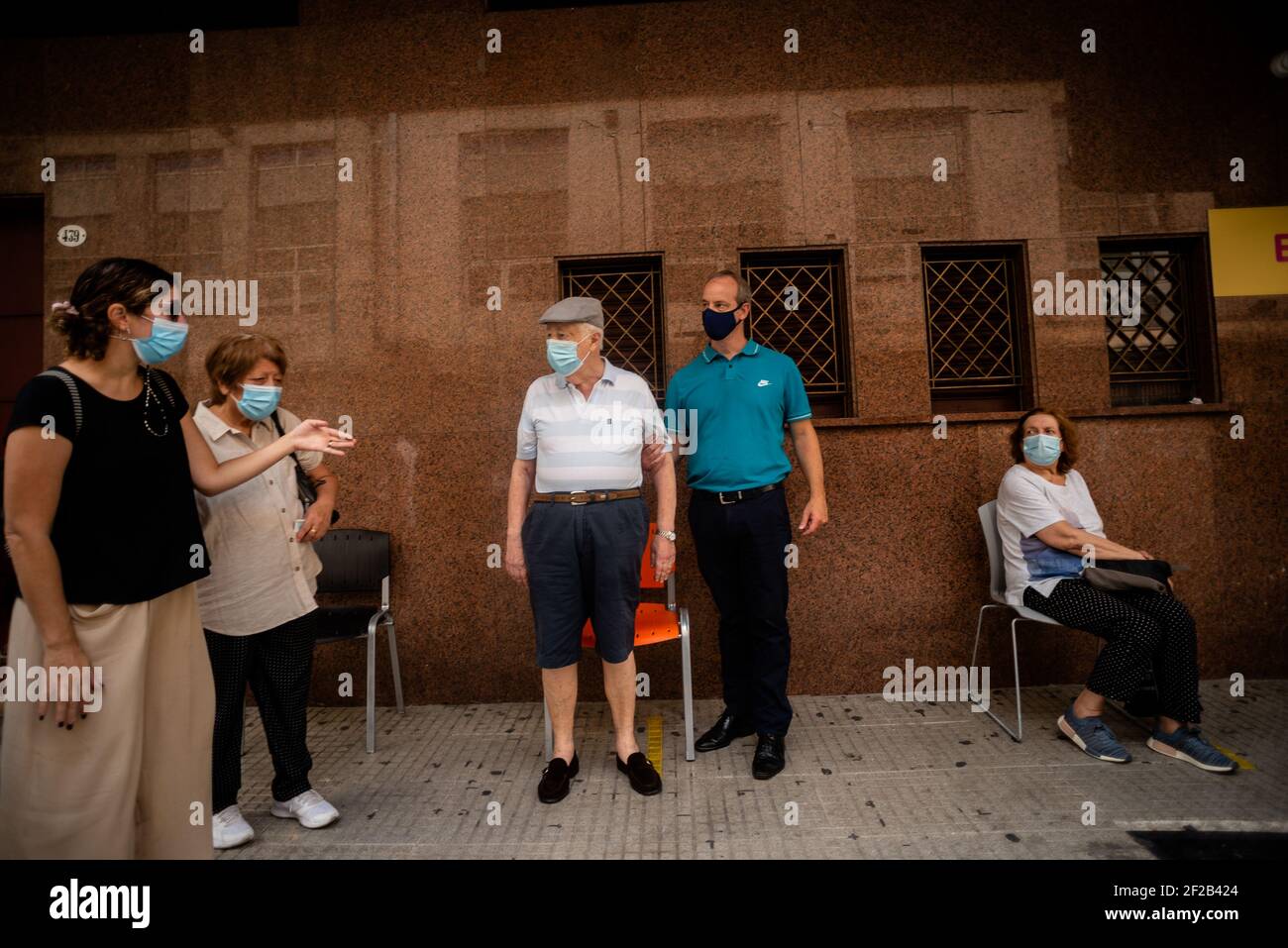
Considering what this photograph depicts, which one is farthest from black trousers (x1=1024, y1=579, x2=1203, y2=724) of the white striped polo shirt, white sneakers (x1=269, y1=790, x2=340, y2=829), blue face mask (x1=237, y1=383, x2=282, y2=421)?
blue face mask (x1=237, y1=383, x2=282, y2=421)

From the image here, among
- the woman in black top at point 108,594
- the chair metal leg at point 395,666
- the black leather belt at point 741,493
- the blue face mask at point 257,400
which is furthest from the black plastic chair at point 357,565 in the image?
the black leather belt at point 741,493

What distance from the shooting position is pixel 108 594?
6.14 ft

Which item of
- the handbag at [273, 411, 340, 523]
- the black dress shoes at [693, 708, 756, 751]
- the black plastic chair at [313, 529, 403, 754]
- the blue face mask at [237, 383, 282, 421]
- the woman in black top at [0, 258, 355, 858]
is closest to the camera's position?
the woman in black top at [0, 258, 355, 858]

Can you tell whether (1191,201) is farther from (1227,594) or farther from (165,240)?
(165,240)

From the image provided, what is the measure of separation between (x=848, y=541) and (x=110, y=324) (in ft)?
12.1

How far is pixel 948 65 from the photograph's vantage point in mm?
4238

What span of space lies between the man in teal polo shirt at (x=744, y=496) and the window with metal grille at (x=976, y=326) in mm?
1459

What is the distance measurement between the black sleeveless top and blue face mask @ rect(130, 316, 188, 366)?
0.09 metres

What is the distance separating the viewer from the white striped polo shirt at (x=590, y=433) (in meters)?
2.96

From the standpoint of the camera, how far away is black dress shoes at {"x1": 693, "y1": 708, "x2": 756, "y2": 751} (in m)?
3.42

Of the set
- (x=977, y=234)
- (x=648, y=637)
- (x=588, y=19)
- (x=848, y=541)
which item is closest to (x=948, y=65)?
(x=977, y=234)

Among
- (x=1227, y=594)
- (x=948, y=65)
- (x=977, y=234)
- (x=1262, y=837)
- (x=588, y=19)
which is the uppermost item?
(x=588, y=19)

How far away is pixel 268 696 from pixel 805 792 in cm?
234

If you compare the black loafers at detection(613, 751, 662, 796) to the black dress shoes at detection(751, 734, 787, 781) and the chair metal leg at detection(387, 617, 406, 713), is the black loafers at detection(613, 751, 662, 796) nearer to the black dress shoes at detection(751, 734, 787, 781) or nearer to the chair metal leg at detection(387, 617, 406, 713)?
the black dress shoes at detection(751, 734, 787, 781)
